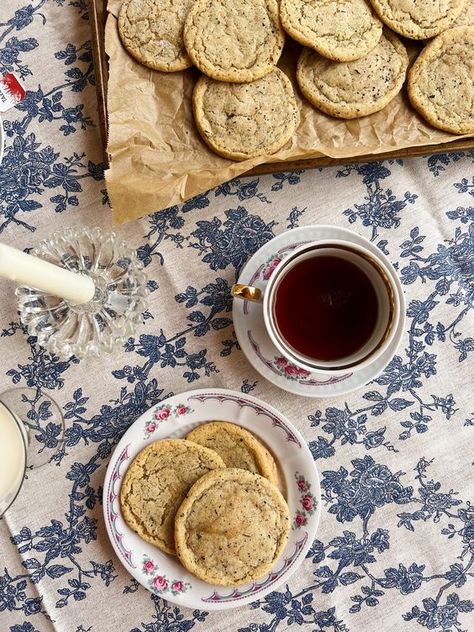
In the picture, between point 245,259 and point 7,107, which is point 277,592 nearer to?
point 245,259

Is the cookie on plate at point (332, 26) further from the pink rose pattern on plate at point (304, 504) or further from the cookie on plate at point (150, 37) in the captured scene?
the pink rose pattern on plate at point (304, 504)

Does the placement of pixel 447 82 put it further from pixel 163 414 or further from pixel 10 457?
pixel 10 457

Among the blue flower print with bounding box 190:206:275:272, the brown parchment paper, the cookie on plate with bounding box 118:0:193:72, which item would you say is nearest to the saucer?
the blue flower print with bounding box 190:206:275:272

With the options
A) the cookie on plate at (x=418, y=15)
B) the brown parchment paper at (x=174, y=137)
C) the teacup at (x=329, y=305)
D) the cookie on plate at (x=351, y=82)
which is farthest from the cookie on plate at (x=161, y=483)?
the cookie on plate at (x=418, y=15)

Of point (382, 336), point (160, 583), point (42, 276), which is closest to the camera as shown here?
point (42, 276)

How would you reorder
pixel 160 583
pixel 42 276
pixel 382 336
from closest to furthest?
1. pixel 42 276
2. pixel 382 336
3. pixel 160 583

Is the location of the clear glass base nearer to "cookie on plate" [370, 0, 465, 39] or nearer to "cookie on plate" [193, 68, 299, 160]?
"cookie on plate" [193, 68, 299, 160]

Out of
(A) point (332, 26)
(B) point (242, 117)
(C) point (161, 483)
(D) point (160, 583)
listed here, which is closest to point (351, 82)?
(A) point (332, 26)
